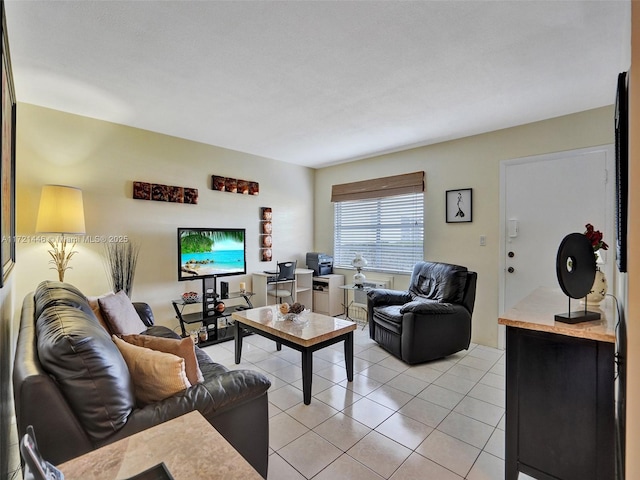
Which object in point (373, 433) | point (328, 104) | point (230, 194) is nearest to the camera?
point (373, 433)

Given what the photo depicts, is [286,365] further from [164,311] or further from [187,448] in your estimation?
[187,448]

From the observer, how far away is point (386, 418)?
7.33ft

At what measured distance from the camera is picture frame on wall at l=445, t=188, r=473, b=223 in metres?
3.80

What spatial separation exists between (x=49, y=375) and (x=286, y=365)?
2.22 m

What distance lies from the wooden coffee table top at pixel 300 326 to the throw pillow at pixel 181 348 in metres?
0.96

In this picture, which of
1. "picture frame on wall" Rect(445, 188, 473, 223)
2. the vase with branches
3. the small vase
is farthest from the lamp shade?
"picture frame on wall" Rect(445, 188, 473, 223)

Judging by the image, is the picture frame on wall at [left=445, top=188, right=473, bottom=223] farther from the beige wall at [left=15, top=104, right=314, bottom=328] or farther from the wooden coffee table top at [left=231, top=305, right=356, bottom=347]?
the beige wall at [left=15, top=104, right=314, bottom=328]

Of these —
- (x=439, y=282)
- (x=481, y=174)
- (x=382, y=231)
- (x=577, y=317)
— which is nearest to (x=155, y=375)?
(x=577, y=317)

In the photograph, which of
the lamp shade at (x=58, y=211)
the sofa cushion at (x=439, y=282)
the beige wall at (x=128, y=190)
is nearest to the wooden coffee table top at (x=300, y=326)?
the sofa cushion at (x=439, y=282)

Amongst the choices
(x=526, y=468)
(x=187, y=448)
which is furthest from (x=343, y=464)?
(x=187, y=448)

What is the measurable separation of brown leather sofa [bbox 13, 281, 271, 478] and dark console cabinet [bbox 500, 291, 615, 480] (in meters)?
1.29

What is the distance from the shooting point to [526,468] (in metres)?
1.57

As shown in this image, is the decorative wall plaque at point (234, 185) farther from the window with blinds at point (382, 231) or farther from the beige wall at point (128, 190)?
the window with blinds at point (382, 231)

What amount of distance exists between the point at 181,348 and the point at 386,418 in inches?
57.5
